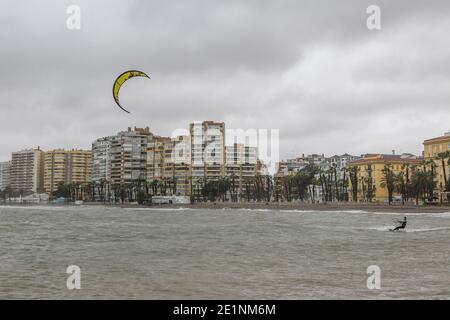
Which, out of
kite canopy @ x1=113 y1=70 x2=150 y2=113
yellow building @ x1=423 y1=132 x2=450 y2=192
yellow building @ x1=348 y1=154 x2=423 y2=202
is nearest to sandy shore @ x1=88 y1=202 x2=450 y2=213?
yellow building @ x1=423 y1=132 x2=450 y2=192

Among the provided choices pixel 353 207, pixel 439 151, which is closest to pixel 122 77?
pixel 353 207

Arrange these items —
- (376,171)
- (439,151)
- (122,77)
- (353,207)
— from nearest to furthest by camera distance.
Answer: (122,77)
(353,207)
(439,151)
(376,171)

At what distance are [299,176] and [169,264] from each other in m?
123

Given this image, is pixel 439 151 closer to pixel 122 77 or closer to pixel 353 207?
pixel 353 207

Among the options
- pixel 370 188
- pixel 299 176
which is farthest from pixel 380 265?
pixel 299 176

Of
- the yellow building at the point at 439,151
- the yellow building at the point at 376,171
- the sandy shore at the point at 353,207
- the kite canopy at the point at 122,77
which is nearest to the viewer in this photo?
the kite canopy at the point at 122,77

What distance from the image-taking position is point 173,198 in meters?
169

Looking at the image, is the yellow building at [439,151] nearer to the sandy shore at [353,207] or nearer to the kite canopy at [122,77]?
the sandy shore at [353,207]

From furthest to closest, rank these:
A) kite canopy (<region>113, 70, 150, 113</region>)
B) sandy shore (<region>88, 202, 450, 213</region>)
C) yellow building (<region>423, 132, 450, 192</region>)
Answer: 1. yellow building (<region>423, 132, 450, 192</region>)
2. sandy shore (<region>88, 202, 450, 213</region>)
3. kite canopy (<region>113, 70, 150, 113</region>)

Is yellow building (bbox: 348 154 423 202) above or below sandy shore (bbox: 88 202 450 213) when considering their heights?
above

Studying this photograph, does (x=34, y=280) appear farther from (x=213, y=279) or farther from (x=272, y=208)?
(x=272, y=208)

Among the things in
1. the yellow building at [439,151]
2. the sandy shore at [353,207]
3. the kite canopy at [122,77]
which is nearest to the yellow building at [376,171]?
the yellow building at [439,151]

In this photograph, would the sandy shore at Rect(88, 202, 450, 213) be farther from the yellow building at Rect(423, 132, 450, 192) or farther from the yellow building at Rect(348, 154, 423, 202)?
the yellow building at Rect(348, 154, 423, 202)

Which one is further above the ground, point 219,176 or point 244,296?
point 219,176
